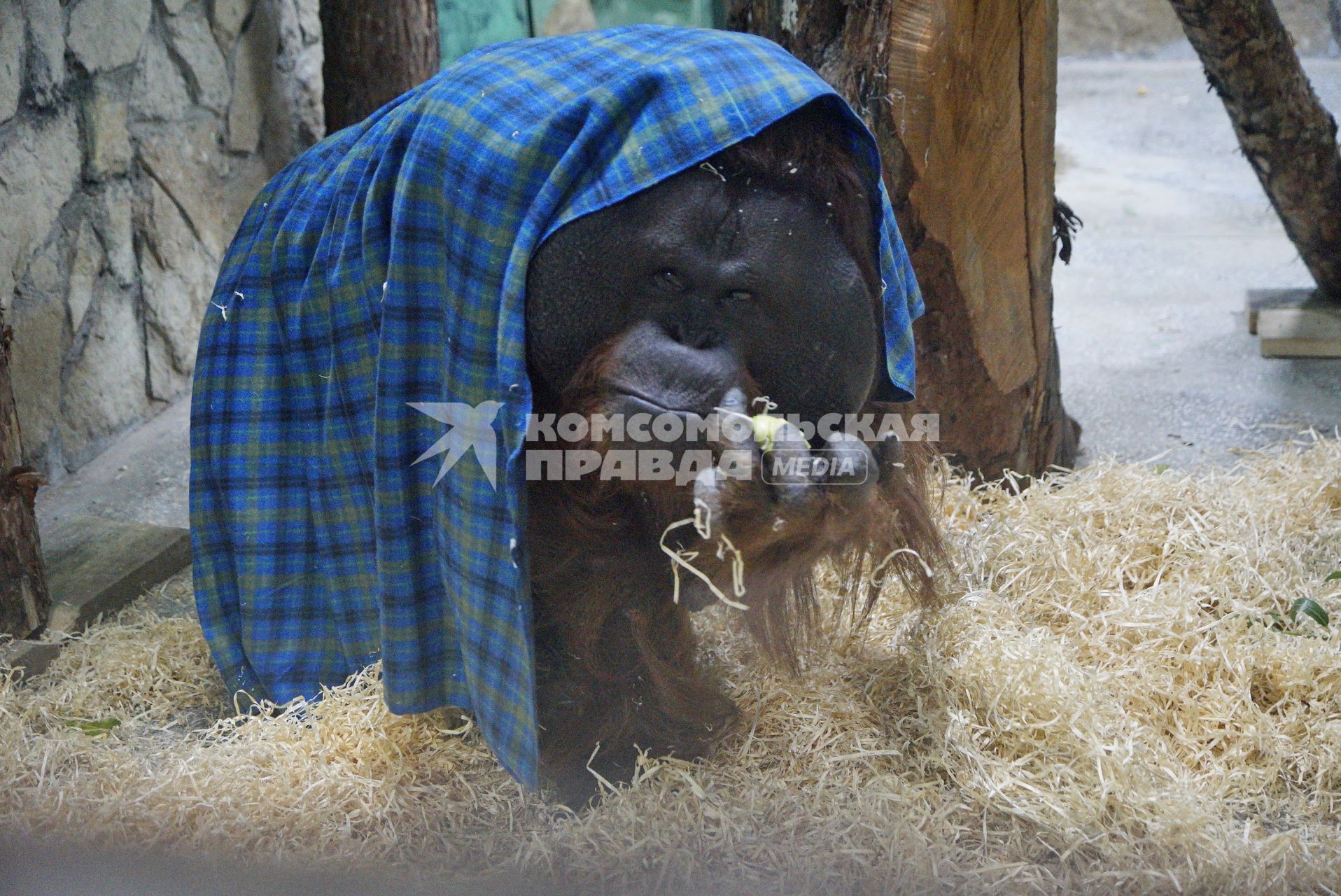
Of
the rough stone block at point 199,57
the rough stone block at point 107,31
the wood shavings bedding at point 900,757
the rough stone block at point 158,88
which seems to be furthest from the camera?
the rough stone block at point 199,57

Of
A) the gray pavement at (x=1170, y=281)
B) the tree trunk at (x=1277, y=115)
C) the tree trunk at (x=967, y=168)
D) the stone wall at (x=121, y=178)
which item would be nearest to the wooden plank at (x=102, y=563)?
the stone wall at (x=121, y=178)

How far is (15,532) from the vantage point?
185 cm

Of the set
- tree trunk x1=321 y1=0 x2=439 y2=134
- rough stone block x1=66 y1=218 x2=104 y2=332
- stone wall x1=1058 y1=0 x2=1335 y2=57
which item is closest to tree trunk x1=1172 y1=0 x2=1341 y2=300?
tree trunk x1=321 y1=0 x2=439 y2=134

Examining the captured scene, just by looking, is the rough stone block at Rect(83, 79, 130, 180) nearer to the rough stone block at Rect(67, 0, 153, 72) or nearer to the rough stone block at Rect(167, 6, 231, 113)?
the rough stone block at Rect(67, 0, 153, 72)

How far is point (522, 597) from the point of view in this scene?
1339 millimetres

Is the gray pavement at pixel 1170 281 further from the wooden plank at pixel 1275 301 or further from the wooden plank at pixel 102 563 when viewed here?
the wooden plank at pixel 102 563

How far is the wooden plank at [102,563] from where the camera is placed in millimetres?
2027

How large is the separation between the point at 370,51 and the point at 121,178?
660 mm

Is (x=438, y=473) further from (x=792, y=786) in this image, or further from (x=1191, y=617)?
(x=1191, y=617)

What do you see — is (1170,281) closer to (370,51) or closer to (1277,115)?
(1277,115)

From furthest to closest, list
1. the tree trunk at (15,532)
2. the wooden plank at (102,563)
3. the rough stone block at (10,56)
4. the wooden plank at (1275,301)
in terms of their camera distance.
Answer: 1. the wooden plank at (1275,301)
2. the rough stone block at (10,56)
3. the wooden plank at (102,563)
4. the tree trunk at (15,532)

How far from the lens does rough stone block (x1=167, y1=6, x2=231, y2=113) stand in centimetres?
296


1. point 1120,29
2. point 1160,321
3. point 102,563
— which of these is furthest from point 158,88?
point 1120,29

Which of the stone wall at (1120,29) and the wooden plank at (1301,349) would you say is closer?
the wooden plank at (1301,349)
